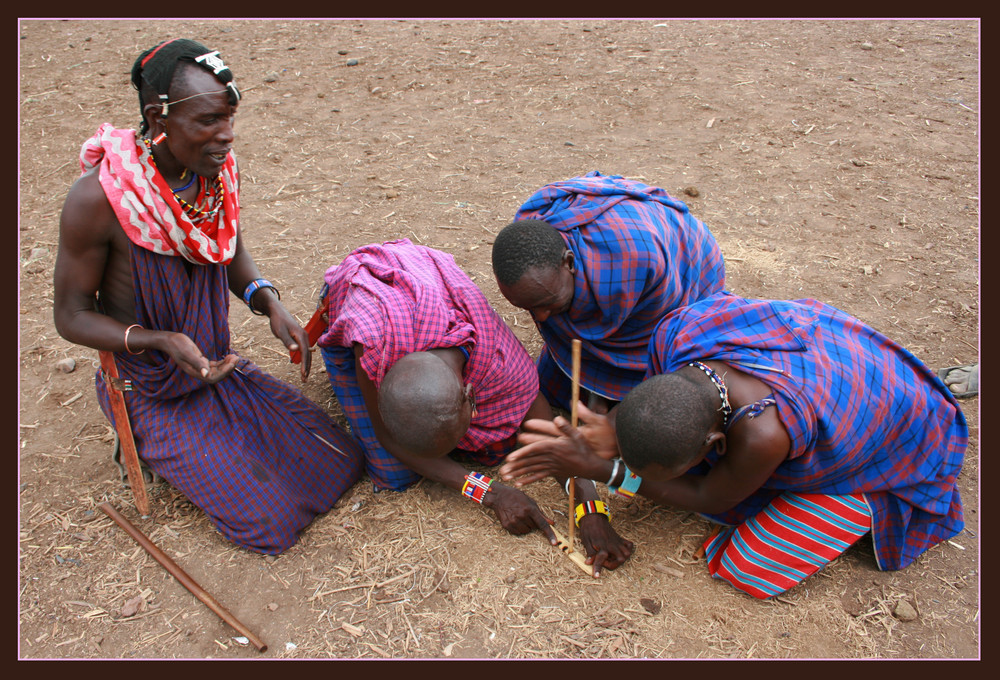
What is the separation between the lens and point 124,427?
9.14 feet

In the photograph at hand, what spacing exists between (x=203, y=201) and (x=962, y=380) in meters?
3.32

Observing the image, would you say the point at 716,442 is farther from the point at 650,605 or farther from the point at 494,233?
the point at 494,233

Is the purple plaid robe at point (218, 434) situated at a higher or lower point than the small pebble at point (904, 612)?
higher

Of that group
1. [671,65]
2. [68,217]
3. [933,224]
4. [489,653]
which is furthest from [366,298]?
[671,65]

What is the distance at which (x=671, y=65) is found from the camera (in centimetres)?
640

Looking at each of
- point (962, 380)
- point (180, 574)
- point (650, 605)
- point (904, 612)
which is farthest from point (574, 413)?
point (962, 380)

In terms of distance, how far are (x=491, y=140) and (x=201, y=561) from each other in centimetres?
372

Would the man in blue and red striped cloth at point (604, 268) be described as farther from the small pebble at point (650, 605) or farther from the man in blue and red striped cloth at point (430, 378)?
the small pebble at point (650, 605)

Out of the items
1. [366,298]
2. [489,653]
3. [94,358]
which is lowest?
[489,653]

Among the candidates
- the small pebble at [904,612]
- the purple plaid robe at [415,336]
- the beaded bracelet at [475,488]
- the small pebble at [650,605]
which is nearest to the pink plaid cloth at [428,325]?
the purple plaid robe at [415,336]

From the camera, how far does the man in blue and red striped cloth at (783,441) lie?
6.93 ft

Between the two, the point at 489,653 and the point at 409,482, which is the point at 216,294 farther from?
the point at 489,653

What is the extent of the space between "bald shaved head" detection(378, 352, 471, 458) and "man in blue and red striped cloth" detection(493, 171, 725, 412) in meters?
0.48

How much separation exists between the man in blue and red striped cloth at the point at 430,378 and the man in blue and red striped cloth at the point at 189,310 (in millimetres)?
229
